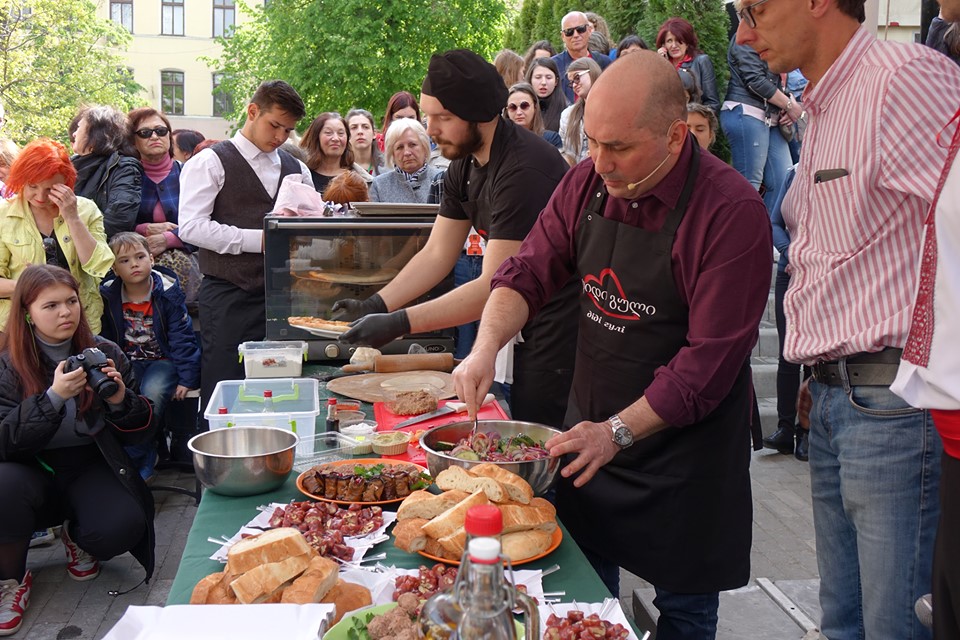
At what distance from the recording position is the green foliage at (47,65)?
59.8 ft

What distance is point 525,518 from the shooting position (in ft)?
6.27

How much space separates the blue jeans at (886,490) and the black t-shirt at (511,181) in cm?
113

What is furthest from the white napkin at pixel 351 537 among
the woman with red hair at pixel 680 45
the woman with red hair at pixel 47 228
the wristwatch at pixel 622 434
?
the woman with red hair at pixel 680 45

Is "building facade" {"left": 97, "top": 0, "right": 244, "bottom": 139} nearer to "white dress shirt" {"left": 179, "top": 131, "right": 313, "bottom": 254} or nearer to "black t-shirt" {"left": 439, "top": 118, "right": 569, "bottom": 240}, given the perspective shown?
"white dress shirt" {"left": 179, "top": 131, "right": 313, "bottom": 254}

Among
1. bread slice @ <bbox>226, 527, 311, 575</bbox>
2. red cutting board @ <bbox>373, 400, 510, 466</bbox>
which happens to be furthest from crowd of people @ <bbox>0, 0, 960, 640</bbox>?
bread slice @ <bbox>226, 527, 311, 575</bbox>

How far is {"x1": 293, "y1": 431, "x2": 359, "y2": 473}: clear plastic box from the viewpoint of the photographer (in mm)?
2598

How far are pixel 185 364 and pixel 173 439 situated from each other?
62 cm

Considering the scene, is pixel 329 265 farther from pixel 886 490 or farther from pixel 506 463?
pixel 886 490

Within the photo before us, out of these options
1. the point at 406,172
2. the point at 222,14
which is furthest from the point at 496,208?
the point at 222,14

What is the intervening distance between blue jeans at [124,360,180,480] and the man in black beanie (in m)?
2.63

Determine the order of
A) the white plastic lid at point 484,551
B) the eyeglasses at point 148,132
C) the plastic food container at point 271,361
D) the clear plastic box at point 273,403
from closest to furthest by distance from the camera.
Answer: the white plastic lid at point 484,551 → the clear plastic box at point 273,403 → the plastic food container at point 271,361 → the eyeglasses at point 148,132

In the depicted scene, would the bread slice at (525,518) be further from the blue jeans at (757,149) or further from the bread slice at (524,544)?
the blue jeans at (757,149)

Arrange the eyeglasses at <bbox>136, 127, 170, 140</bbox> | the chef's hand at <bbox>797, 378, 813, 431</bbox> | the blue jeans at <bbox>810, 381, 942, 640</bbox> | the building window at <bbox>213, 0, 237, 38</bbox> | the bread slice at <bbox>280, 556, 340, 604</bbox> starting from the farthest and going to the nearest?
1. the building window at <bbox>213, 0, 237, 38</bbox>
2. the eyeglasses at <bbox>136, 127, 170, 140</bbox>
3. the chef's hand at <bbox>797, 378, 813, 431</bbox>
4. the blue jeans at <bbox>810, 381, 942, 640</bbox>
5. the bread slice at <bbox>280, 556, 340, 604</bbox>

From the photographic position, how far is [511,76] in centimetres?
793
